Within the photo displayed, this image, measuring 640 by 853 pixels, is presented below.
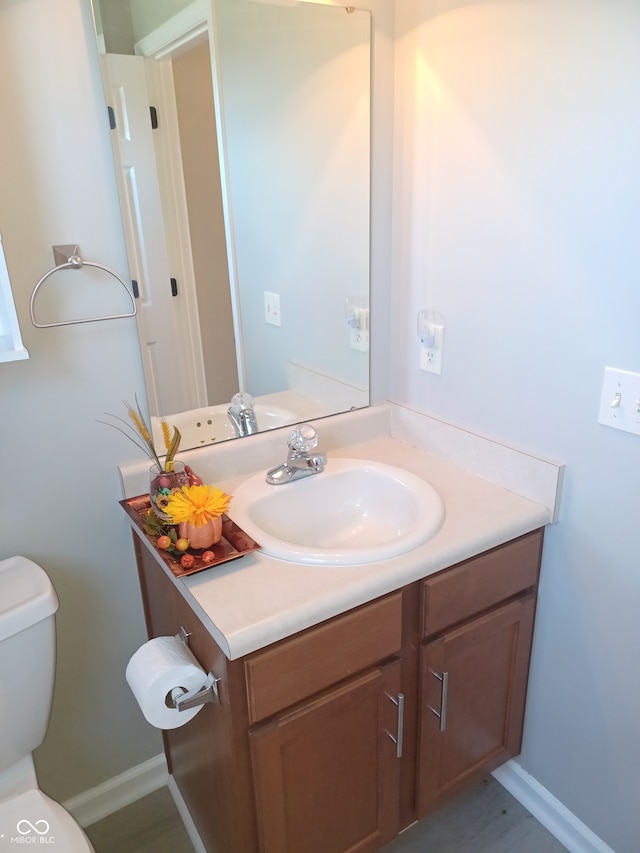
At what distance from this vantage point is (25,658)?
116 centimetres

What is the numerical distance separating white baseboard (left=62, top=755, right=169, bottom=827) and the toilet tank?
43cm

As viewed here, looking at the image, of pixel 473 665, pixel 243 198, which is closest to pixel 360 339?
pixel 243 198

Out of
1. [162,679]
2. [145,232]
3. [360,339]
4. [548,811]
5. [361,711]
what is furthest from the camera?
[360,339]

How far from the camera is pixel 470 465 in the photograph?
1487 mm

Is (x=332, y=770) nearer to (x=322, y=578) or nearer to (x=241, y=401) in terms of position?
(x=322, y=578)

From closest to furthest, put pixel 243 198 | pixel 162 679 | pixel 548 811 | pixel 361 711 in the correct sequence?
pixel 162 679 → pixel 361 711 → pixel 243 198 → pixel 548 811

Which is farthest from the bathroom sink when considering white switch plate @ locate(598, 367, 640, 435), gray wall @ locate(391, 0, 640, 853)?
white switch plate @ locate(598, 367, 640, 435)

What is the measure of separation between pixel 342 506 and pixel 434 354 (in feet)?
1.48

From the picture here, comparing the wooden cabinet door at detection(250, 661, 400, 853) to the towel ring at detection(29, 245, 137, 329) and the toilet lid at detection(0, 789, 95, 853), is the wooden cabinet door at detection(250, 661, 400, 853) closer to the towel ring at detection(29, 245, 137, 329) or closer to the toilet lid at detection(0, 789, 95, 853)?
the toilet lid at detection(0, 789, 95, 853)

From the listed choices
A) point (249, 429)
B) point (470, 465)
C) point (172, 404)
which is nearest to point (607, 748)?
point (470, 465)

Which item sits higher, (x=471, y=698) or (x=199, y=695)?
(x=199, y=695)

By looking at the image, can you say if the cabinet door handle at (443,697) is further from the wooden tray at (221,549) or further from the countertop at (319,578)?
the wooden tray at (221,549)

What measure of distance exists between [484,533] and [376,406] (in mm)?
572

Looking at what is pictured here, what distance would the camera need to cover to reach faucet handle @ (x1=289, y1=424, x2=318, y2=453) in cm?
144
